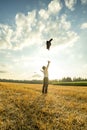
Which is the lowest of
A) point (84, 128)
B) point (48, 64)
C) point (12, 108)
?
point (84, 128)

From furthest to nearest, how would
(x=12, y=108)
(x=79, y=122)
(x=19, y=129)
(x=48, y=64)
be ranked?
(x=48, y=64), (x=12, y=108), (x=79, y=122), (x=19, y=129)

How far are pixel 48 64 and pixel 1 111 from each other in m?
7.83

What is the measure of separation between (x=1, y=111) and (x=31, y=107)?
1750 mm

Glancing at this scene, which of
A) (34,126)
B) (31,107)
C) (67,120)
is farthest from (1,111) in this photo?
(67,120)

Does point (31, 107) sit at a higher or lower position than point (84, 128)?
higher

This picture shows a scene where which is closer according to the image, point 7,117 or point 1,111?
point 7,117

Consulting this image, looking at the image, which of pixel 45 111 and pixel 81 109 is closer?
pixel 45 111

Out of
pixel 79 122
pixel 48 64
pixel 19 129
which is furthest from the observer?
pixel 48 64

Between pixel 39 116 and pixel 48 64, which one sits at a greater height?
pixel 48 64

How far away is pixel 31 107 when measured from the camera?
9.81 m

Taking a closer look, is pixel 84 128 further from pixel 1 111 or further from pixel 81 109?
pixel 1 111

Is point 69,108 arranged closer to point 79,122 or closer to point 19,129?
point 79,122

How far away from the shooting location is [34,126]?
287 inches

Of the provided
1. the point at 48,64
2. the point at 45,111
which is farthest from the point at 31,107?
the point at 48,64
